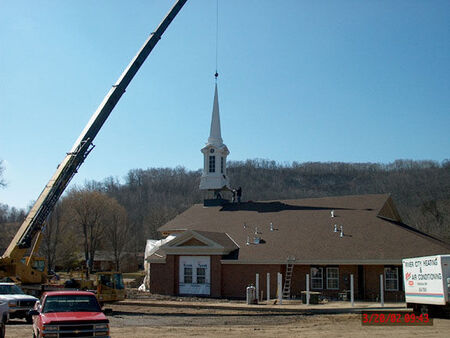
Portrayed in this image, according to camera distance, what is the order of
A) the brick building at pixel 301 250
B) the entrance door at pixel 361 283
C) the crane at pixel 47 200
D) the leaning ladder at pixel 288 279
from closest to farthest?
the crane at pixel 47 200 < the brick building at pixel 301 250 < the entrance door at pixel 361 283 < the leaning ladder at pixel 288 279

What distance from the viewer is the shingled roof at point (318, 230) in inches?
1267

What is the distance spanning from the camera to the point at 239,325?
21578 millimetres

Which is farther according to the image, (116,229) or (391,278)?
(116,229)

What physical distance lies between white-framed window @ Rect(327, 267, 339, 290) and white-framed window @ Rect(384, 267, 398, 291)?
2.91 m

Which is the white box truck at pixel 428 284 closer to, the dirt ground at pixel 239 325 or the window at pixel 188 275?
the dirt ground at pixel 239 325

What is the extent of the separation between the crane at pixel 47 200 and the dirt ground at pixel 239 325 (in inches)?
186

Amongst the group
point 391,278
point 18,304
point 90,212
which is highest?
point 90,212

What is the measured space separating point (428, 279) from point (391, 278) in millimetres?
9731

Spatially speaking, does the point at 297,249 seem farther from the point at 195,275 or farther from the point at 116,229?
the point at 116,229

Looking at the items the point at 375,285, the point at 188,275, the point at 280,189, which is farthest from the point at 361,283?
the point at 280,189

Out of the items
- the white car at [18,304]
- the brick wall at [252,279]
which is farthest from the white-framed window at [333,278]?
Answer: the white car at [18,304]

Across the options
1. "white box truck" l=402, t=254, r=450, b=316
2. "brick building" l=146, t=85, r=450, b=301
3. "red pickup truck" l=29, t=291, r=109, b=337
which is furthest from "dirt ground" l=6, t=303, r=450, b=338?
"brick building" l=146, t=85, r=450, b=301

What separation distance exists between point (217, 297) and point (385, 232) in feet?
37.5

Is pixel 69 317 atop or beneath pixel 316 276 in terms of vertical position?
beneath
